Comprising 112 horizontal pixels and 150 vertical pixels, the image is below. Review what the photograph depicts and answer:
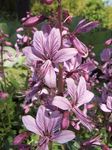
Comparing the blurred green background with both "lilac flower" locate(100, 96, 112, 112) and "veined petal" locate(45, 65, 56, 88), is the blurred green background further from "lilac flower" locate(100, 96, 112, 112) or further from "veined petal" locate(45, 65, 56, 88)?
"veined petal" locate(45, 65, 56, 88)

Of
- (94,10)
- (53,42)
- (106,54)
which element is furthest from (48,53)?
(94,10)

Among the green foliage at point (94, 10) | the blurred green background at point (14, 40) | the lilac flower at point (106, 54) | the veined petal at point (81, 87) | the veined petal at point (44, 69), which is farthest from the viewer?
the green foliage at point (94, 10)

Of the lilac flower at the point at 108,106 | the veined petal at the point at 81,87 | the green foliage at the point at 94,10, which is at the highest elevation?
the green foliage at the point at 94,10

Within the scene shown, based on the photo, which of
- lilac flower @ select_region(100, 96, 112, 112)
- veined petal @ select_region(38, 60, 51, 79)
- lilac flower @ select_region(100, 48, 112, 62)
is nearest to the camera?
veined petal @ select_region(38, 60, 51, 79)

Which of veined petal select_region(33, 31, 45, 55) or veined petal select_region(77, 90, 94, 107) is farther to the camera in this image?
veined petal select_region(77, 90, 94, 107)

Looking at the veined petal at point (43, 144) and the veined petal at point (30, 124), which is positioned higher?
the veined petal at point (30, 124)

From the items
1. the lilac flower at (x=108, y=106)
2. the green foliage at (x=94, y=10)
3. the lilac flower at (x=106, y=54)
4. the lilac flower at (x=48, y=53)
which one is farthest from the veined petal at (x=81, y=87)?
the green foliage at (x=94, y=10)

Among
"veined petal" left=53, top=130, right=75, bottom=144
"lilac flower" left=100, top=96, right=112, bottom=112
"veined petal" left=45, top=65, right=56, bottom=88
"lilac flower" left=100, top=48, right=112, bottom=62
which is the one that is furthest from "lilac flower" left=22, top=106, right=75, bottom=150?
"lilac flower" left=100, top=48, right=112, bottom=62

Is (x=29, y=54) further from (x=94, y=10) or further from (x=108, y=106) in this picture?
(x=94, y=10)

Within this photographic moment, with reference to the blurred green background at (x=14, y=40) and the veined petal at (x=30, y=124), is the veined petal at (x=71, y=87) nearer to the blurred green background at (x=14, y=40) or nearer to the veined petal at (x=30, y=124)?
the veined petal at (x=30, y=124)
